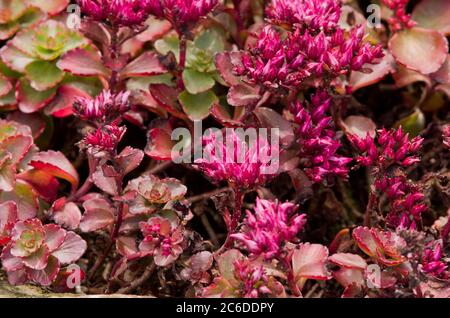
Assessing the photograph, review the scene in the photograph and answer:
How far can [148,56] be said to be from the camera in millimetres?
1938

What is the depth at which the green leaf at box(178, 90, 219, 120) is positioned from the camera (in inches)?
75.3

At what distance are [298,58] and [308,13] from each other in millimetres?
126

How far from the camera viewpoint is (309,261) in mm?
1562

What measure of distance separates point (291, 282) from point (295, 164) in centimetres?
35

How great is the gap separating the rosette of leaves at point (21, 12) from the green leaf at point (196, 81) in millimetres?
477

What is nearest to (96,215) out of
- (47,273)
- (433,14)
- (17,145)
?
(47,273)

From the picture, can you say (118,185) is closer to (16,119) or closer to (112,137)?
(112,137)

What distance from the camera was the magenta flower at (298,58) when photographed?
1.66 m

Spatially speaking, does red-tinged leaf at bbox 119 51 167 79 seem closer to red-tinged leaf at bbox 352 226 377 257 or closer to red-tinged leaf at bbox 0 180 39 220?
red-tinged leaf at bbox 0 180 39 220

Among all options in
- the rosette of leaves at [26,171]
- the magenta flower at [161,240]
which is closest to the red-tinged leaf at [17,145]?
the rosette of leaves at [26,171]

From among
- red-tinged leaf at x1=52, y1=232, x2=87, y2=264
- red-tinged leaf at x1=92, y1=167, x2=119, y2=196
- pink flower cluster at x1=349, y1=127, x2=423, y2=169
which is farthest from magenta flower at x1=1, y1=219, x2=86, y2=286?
pink flower cluster at x1=349, y1=127, x2=423, y2=169

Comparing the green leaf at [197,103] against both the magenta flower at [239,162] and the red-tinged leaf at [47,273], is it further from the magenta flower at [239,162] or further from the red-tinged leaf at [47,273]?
the red-tinged leaf at [47,273]

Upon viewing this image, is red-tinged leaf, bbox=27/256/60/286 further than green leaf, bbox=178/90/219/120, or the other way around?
green leaf, bbox=178/90/219/120

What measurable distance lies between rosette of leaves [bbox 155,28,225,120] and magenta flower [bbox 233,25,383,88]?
236 millimetres
